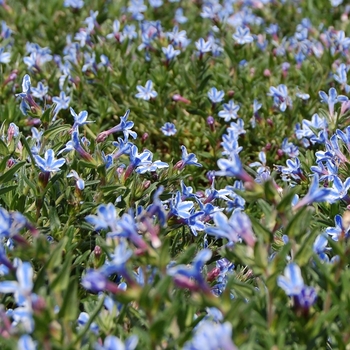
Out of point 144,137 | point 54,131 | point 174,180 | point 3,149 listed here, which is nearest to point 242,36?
point 144,137

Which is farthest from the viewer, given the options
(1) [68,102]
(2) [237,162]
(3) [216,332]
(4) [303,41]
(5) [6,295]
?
(4) [303,41]

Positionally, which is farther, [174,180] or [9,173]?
[174,180]

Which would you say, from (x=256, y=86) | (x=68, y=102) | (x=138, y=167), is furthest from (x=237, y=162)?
(x=256, y=86)

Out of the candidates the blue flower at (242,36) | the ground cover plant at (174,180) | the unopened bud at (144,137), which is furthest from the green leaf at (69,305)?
the blue flower at (242,36)

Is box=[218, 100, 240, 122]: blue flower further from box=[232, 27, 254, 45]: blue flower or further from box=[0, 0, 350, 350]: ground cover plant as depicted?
box=[232, 27, 254, 45]: blue flower

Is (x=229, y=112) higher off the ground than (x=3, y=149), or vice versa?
(x=3, y=149)

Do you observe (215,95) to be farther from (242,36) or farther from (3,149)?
(3,149)

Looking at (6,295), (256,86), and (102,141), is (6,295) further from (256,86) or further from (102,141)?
(256,86)
